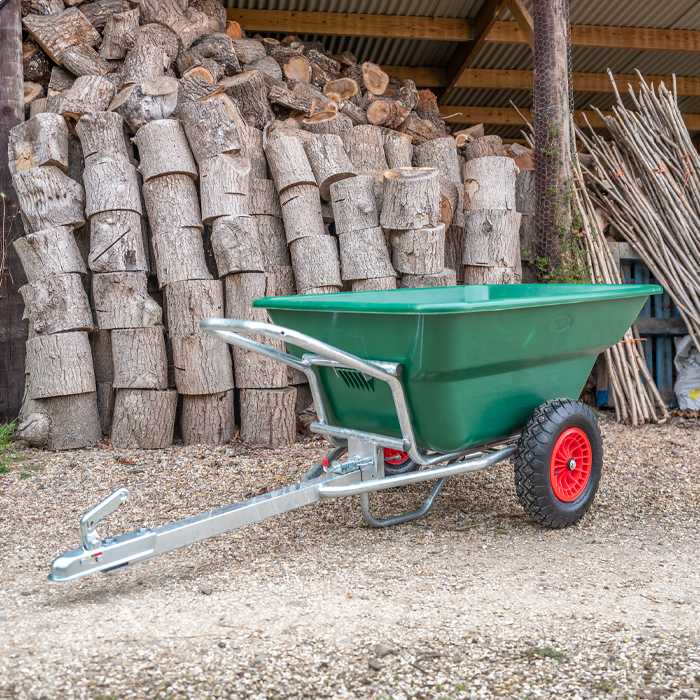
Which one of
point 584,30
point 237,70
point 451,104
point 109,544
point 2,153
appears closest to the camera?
point 109,544

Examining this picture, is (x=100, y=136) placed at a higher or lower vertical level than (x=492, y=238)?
higher

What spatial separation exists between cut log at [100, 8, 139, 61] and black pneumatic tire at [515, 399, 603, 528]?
4.18 meters

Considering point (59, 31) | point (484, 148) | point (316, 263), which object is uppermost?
point (59, 31)

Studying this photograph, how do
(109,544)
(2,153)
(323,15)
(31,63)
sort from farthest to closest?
(323,15)
(31,63)
(2,153)
(109,544)

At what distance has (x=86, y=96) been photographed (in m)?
4.52

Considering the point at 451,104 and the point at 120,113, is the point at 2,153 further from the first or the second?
the point at 451,104

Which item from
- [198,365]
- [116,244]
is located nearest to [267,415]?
[198,365]

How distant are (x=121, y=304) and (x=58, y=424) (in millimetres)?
815

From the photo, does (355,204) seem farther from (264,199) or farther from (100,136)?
(100,136)

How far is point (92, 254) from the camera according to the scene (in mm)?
4133

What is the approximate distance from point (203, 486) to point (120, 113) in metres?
2.70

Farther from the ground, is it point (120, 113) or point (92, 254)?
point (120, 113)

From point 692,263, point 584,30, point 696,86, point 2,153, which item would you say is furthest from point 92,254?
point 696,86

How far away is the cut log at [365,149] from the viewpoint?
189 inches
